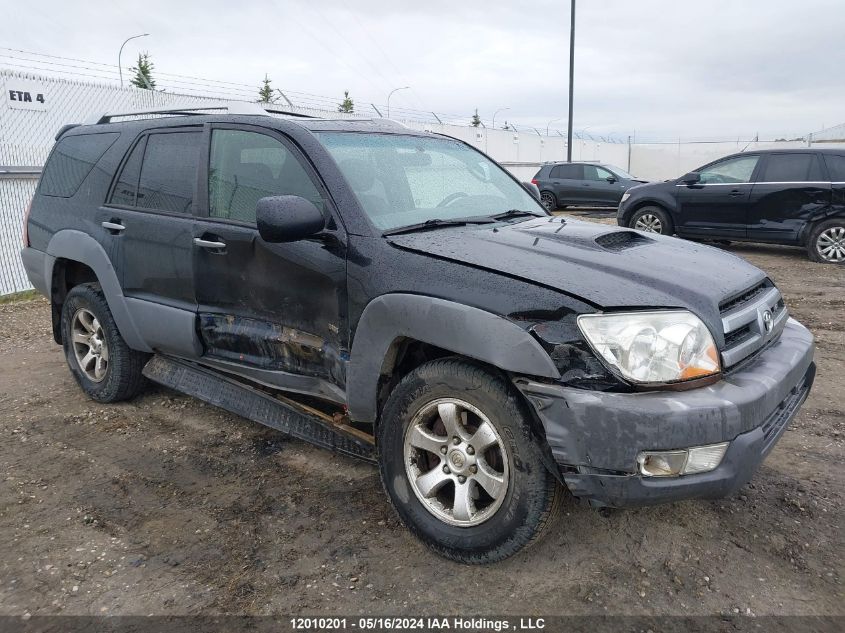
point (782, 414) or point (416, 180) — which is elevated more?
point (416, 180)

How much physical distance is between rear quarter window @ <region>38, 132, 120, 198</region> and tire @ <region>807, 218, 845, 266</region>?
9.41 metres

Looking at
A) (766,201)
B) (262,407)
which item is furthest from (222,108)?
(766,201)

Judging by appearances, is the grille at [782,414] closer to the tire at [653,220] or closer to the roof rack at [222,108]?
the roof rack at [222,108]

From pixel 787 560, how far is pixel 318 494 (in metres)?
2.09

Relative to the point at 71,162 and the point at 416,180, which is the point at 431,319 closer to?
the point at 416,180

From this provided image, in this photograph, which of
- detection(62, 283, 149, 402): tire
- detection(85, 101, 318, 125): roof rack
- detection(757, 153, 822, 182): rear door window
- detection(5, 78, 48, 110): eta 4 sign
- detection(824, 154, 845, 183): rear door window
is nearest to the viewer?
detection(85, 101, 318, 125): roof rack

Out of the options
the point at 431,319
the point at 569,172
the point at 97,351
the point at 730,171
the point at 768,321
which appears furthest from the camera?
the point at 569,172

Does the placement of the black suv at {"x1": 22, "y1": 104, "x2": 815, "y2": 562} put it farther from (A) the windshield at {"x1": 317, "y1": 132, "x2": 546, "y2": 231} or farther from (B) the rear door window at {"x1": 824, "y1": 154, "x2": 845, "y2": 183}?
(B) the rear door window at {"x1": 824, "y1": 154, "x2": 845, "y2": 183}

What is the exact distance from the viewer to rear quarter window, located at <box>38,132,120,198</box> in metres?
4.39

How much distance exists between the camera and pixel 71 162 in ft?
15.0

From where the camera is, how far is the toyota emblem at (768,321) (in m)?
2.86

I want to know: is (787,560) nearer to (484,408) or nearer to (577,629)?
(577,629)

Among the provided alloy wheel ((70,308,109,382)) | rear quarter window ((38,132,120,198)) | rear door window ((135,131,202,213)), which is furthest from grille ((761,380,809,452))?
rear quarter window ((38,132,120,198))

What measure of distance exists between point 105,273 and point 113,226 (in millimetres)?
307
